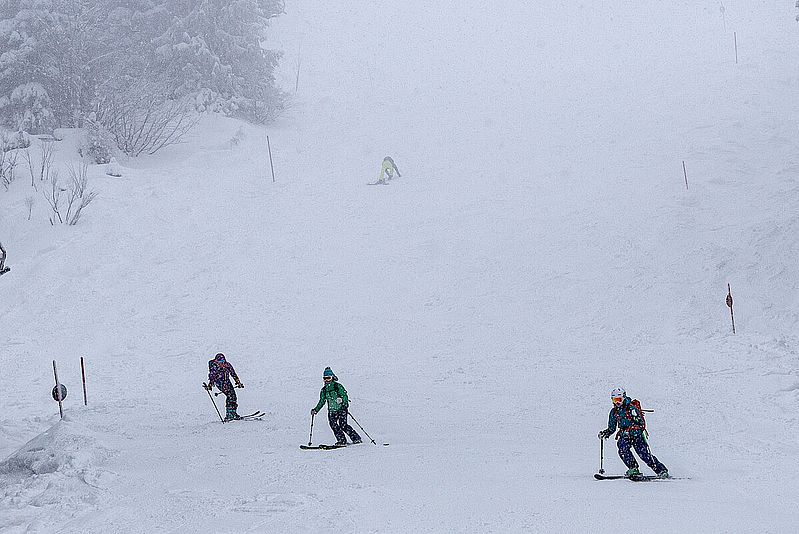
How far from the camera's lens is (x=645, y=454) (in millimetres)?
9516

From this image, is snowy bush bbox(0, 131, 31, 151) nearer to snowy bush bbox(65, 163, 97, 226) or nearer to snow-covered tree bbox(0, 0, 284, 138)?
snow-covered tree bbox(0, 0, 284, 138)

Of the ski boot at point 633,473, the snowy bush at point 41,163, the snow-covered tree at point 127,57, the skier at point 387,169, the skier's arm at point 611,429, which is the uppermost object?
the snow-covered tree at point 127,57

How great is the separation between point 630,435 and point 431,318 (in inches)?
380

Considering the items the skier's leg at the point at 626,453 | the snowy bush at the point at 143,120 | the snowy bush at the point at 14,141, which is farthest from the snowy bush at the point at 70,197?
the skier's leg at the point at 626,453

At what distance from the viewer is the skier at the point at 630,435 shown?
31.2 feet

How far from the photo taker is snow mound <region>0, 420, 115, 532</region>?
880 centimetres

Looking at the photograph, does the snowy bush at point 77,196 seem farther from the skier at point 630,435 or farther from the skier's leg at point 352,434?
the skier at point 630,435

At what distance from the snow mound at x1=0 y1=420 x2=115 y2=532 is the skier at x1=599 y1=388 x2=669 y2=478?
6753 millimetres

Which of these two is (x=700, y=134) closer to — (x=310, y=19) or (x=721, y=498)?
(x=721, y=498)

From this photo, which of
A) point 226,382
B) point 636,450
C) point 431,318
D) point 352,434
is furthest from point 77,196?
point 636,450

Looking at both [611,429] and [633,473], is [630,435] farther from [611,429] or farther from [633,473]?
[633,473]

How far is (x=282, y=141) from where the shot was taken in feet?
118

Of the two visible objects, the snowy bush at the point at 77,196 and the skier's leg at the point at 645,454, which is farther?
the snowy bush at the point at 77,196

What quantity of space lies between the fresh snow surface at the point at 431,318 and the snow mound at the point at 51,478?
5cm
